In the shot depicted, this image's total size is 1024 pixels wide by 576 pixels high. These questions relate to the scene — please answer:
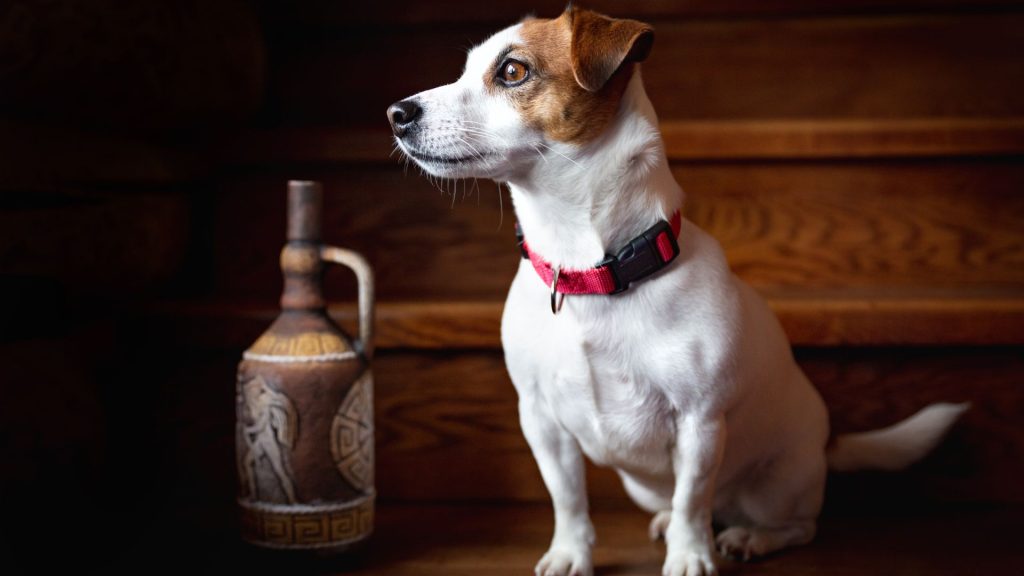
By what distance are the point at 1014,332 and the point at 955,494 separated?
0.26 meters

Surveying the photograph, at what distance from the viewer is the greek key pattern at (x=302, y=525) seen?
48.3 inches

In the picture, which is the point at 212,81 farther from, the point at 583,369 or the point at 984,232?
the point at 984,232

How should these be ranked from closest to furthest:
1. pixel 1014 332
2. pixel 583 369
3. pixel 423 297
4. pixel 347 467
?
pixel 583 369 → pixel 347 467 → pixel 1014 332 → pixel 423 297

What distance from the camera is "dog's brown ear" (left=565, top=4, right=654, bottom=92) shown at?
3.44 feet

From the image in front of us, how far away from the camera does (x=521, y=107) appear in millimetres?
1088

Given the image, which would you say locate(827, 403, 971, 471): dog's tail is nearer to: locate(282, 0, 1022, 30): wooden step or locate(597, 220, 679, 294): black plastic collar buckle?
locate(597, 220, 679, 294): black plastic collar buckle

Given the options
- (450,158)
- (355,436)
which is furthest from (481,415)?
(450,158)

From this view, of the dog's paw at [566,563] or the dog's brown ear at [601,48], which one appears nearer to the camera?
the dog's brown ear at [601,48]

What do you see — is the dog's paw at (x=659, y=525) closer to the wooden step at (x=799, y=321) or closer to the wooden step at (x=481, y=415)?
the wooden step at (x=481, y=415)

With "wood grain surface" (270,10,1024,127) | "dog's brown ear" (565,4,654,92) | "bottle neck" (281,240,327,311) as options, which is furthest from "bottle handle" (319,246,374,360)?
"wood grain surface" (270,10,1024,127)

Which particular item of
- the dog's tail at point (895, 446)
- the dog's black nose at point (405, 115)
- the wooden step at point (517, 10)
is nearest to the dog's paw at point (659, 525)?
the dog's tail at point (895, 446)

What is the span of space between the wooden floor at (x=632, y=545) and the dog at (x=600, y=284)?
0.11 meters

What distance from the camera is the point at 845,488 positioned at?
1.52 m

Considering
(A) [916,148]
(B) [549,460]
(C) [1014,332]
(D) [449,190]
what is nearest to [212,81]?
(D) [449,190]
